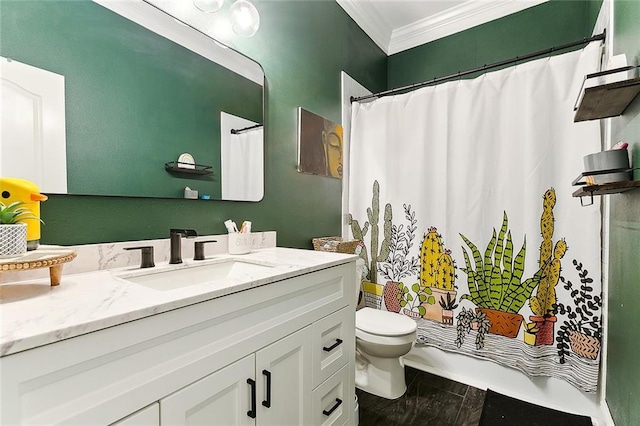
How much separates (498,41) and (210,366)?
2857 millimetres

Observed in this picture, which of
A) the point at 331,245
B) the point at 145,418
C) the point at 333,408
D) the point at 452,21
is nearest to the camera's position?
the point at 145,418

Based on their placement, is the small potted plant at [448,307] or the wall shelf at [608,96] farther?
the small potted plant at [448,307]

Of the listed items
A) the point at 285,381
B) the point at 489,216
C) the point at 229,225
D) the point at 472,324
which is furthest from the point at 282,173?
the point at 472,324

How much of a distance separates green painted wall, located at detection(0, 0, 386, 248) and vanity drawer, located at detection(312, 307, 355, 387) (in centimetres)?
65

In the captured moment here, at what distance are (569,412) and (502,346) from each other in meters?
0.43

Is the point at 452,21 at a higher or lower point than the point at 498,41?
higher

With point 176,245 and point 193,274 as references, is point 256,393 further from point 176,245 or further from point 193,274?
point 176,245

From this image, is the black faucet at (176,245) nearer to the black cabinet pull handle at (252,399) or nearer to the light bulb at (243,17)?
the black cabinet pull handle at (252,399)

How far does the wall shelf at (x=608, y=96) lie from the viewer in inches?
A: 38.4

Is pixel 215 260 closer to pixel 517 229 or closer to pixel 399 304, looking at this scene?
pixel 399 304

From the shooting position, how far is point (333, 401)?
1228mm

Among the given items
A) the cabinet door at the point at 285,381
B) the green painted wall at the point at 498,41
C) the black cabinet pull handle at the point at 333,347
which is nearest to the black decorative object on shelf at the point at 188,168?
the cabinet door at the point at 285,381

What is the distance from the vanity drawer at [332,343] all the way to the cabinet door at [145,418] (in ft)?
1.85

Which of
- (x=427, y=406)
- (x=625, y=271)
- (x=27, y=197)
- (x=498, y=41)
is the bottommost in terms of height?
(x=427, y=406)
